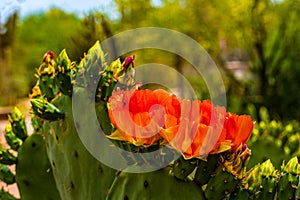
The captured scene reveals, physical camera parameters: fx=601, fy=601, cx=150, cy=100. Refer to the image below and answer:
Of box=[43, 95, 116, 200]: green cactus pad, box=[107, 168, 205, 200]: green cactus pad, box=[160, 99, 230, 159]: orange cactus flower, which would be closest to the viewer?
box=[160, 99, 230, 159]: orange cactus flower

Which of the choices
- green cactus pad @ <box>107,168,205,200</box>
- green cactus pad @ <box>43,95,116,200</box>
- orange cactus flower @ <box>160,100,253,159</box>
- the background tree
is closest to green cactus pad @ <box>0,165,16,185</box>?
green cactus pad @ <box>43,95,116,200</box>

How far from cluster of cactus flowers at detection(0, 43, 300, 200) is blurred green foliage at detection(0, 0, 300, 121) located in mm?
1420

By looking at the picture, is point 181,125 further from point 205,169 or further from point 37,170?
point 37,170

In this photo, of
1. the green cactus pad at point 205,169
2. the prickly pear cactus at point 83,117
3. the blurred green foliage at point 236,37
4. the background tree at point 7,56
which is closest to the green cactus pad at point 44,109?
the prickly pear cactus at point 83,117

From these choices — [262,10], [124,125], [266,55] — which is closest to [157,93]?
[124,125]

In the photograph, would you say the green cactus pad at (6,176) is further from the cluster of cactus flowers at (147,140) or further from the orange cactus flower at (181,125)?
the orange cactus flower at (181,125)

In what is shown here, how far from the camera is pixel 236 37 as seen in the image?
8289 millimetres

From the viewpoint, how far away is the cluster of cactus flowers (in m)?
1.15

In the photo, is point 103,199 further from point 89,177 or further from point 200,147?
point 200,147

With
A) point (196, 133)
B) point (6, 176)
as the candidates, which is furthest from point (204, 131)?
point (6, 176)

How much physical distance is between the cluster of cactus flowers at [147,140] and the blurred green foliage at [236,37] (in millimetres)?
1420

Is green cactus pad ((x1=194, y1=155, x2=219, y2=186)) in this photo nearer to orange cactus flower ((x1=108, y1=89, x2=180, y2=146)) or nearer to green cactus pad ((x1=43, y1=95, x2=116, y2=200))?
orange cactus flower ((x1=108, y1=89, x2=180, y2=146))

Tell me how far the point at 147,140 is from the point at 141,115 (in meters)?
0.05

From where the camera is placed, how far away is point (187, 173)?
3.94ft
